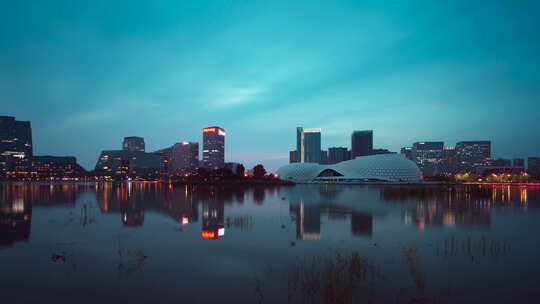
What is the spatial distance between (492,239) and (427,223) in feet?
22.9

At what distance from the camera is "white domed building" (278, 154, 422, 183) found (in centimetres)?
14712

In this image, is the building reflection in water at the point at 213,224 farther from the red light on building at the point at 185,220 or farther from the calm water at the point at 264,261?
the red light on building at the point at 185,220

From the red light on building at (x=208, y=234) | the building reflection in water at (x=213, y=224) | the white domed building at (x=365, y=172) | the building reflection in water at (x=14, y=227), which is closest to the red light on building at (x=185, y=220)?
the building reflection in water at (x=213, y=224)

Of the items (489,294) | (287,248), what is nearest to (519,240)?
(489,294)

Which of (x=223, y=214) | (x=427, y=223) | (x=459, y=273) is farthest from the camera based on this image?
(x=223, y=214)

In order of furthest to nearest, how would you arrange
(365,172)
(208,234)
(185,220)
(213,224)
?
(365,172) → (185,220) → (213,224) → (208,234)

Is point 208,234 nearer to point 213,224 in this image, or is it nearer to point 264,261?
point 213,224

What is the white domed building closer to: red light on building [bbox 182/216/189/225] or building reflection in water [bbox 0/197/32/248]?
red light on building [bbox 182/216/189/225]

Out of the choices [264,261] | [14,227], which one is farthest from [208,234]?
[14,227]

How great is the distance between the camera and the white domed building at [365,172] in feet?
483

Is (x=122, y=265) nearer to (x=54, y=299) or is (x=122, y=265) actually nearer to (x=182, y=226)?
(x=54, y=299)

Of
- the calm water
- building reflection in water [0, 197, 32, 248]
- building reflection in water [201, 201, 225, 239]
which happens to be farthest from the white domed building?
building reflection in water [0, 197, 32, 248]

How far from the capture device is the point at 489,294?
13.4 metres

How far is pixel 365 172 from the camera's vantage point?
5851 inches
